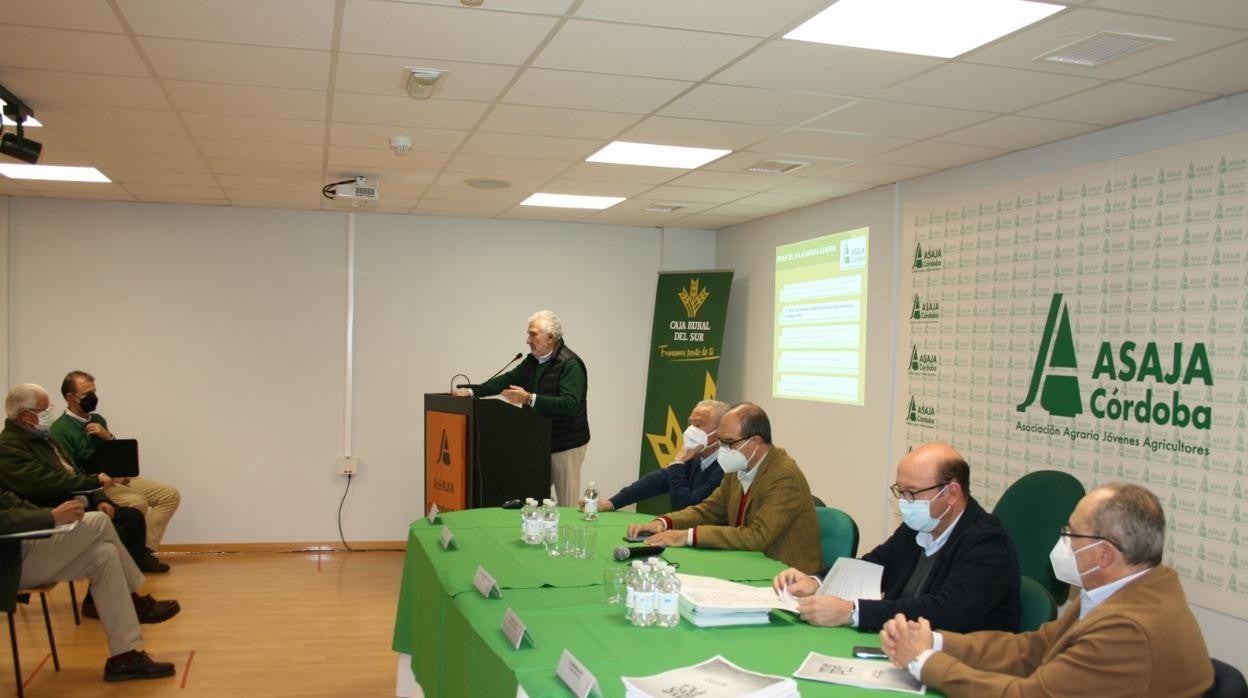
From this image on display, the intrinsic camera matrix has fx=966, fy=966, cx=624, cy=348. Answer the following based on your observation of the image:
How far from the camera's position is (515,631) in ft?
7.76

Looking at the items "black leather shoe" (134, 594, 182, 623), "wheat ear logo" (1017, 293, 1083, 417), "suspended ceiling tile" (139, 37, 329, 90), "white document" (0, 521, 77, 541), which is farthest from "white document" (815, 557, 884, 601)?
"black leather shoe" (134, 594, 182, 623)

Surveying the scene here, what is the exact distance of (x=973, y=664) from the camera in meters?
2.28

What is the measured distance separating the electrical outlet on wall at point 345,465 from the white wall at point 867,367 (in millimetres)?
3155

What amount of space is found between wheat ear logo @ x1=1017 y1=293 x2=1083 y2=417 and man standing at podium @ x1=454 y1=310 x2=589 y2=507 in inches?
98.2

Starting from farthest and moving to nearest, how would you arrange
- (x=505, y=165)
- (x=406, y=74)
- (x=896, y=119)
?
1. (x=505, y=165)
2. (x=896, y=119)
3. (x=406, y=74)

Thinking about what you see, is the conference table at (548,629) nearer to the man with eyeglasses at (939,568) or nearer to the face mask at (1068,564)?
the man with eyeglasses at (939,568)

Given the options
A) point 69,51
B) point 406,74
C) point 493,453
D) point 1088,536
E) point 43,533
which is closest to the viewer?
point 1088,536

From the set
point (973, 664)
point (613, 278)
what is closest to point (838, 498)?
point (613, 278)

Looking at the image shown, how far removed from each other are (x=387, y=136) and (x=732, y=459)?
256 centimetres

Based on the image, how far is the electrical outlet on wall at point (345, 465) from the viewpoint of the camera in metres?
7.81

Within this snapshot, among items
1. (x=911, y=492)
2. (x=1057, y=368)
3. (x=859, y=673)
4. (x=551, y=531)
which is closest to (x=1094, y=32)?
(x=911, y=492)

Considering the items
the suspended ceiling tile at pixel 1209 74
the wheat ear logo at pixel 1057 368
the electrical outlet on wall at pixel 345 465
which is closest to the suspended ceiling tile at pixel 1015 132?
the suspended ceiling tile at pixel 1209 74

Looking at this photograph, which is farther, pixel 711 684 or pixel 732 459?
pixel 732 459

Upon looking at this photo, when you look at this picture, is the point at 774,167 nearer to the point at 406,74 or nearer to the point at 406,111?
the point at 406,111
